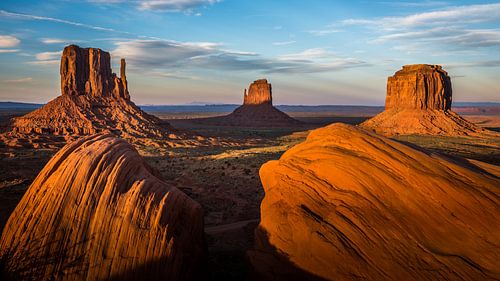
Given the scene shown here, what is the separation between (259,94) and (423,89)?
69.1 meters

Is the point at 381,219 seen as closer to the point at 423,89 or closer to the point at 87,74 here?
the point at 87,74

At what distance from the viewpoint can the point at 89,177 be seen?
7.21 m

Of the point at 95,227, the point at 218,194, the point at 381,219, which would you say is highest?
the point at 381,219

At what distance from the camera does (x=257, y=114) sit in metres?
132

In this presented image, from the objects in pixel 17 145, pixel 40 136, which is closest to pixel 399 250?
pixel 17 145

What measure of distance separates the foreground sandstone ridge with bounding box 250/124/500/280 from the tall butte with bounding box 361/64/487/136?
69.5 metres

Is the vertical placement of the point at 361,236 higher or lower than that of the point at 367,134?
lower

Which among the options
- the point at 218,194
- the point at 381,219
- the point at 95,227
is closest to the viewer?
the point at 381,219

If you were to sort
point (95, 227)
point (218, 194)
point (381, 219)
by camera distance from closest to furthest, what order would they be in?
1. point (381, 219)
2. point (95, 227)
3. point (218, 194)

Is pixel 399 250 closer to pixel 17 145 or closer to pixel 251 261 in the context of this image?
pixel 251 261

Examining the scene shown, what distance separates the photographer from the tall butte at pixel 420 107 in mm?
72938

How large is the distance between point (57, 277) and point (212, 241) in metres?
5.14

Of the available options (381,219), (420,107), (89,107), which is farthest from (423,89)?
(381,219)

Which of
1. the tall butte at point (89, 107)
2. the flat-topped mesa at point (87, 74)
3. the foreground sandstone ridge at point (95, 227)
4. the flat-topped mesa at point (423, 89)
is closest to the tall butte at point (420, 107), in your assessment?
the flat-topped mesa at point (423, 89)
